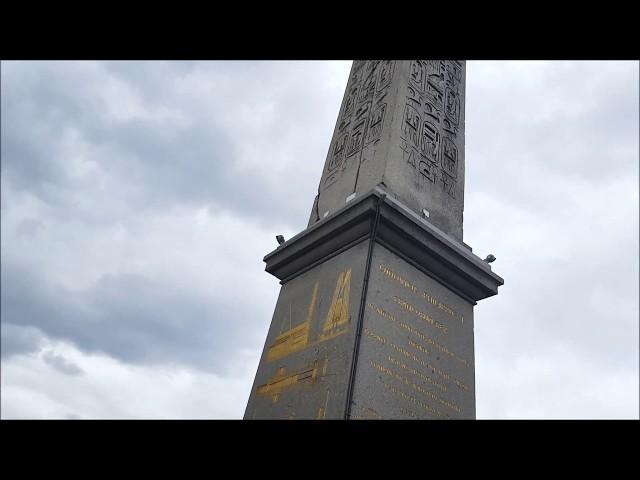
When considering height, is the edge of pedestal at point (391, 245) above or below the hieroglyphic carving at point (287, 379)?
above

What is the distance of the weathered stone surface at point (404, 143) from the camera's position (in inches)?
251

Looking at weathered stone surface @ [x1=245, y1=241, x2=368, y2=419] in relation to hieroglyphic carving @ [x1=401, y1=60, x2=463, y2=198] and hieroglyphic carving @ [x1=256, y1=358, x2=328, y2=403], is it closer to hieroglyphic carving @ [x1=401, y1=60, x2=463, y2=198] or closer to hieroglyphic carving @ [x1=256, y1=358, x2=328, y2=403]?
hieroglyphic carving @ [x1=256, y1=358, x2=328, y2=403]

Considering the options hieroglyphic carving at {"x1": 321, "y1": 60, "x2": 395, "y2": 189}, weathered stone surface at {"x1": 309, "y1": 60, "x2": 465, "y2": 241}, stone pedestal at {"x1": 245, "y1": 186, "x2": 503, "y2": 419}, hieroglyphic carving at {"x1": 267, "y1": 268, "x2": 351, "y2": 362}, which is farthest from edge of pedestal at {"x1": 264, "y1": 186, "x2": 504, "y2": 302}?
hieroglyphic carving at {"x1": 321, "y1": 60, "x2": 395, "y2": 189}

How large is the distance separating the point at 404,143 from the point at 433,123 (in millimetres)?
920

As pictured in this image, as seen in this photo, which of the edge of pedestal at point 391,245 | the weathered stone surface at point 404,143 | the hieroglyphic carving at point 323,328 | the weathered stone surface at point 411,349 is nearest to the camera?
the weathered stone surface at point 411,349

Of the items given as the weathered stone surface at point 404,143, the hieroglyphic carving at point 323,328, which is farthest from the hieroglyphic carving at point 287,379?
the weathered stone surface at point 404,143

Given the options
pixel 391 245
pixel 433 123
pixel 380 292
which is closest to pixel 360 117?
pixel 433 123

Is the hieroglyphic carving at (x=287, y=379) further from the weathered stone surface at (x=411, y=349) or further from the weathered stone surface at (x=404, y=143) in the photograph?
the weathered stone surface at (x=404, y=143)

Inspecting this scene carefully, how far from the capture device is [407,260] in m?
5.48

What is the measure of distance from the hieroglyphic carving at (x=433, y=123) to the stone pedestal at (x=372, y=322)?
1363mm

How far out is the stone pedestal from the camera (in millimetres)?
4605
